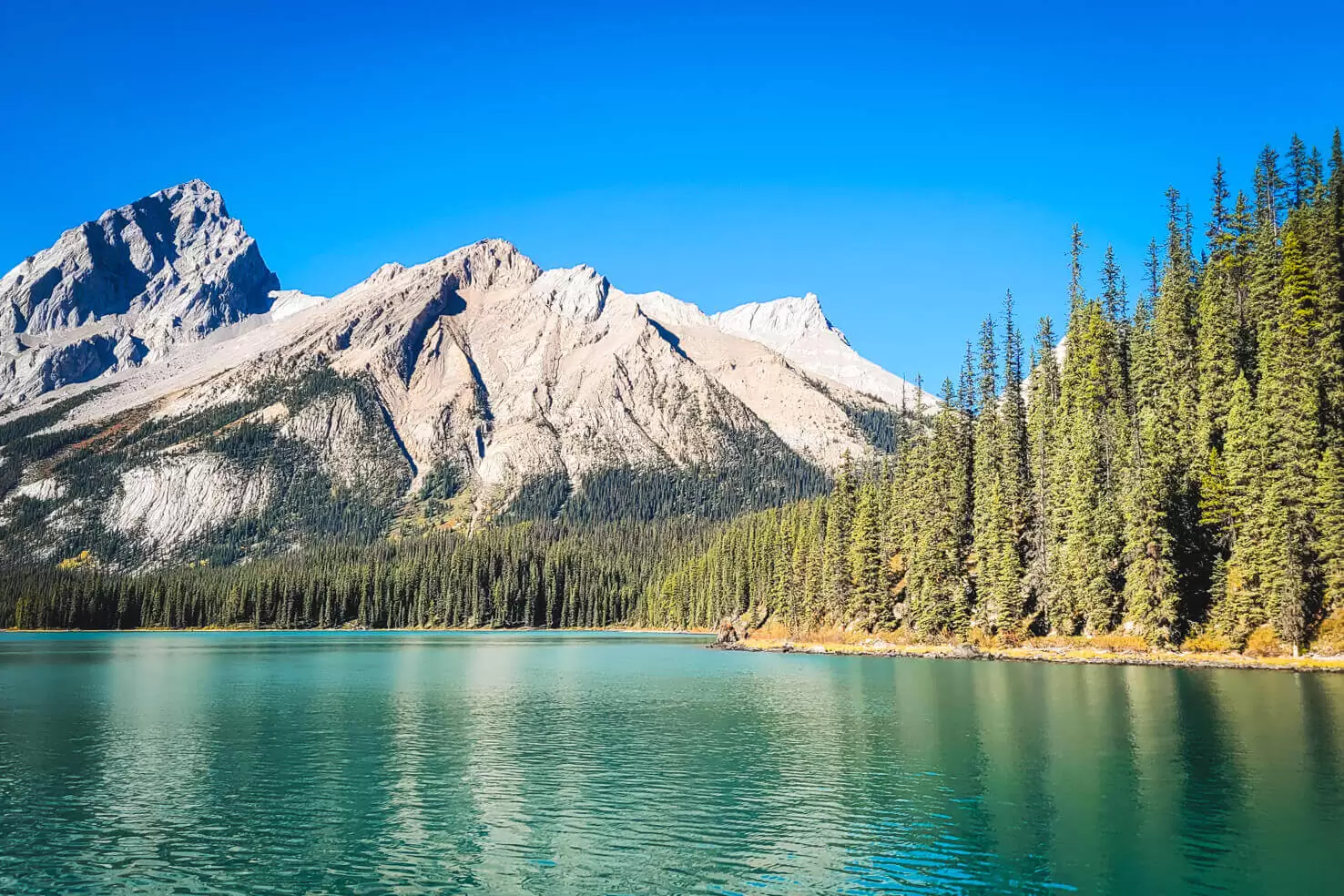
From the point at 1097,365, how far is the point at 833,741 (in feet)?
234

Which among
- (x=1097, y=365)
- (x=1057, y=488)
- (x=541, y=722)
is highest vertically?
(x=1097, y=365)

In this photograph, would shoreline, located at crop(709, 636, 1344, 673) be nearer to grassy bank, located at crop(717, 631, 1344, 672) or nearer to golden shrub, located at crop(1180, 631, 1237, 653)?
grassy bank, located at crop(717, 631, 1344, 672)

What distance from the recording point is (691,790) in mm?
33031

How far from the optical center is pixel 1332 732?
39938mm

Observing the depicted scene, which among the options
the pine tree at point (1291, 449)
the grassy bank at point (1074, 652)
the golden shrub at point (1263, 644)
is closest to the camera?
the pine tree at point (1291, 449)

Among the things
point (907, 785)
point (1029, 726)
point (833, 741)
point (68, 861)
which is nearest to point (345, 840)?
point (68, 861)

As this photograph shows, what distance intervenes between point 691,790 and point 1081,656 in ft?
200

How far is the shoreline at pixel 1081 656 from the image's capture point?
65.8m

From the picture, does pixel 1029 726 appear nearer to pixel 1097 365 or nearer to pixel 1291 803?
pixel 1291 803

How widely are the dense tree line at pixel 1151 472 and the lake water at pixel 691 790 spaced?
12.9m

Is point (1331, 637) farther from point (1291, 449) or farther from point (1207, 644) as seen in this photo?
point (1291, 449)

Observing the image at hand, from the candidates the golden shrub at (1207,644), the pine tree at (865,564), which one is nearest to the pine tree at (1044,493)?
the golden shrub at (1207,644)

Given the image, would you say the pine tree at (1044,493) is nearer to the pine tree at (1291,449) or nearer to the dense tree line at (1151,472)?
the dense tree line at (1151,472)

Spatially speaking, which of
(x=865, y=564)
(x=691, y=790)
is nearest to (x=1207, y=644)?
(x=865, y=564)
